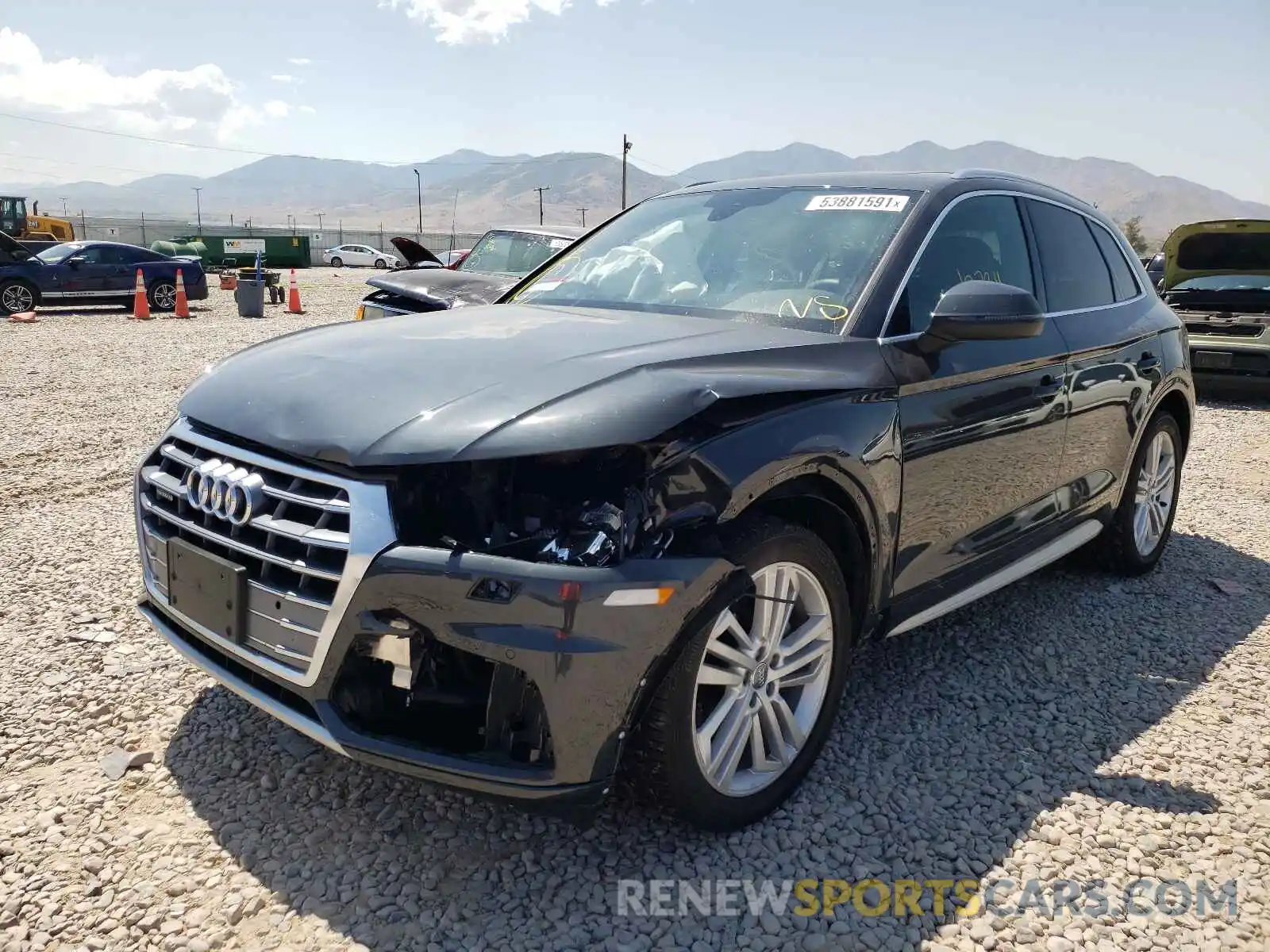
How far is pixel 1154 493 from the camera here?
16.1ft

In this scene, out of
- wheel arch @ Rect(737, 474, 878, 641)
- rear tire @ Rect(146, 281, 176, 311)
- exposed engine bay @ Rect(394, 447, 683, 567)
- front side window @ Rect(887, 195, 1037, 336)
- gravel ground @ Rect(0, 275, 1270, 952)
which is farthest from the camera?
rear tire @ Rect(146, 281, 176, 311)

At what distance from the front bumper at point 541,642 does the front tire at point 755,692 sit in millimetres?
121

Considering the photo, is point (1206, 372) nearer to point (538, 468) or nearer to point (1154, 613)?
point (1154, 613)

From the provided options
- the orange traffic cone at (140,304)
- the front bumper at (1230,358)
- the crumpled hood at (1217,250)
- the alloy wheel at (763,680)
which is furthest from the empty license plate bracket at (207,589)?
the orange traffic cone at (140,304)

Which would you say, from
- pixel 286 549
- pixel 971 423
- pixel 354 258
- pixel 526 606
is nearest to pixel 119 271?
pixel 286 549

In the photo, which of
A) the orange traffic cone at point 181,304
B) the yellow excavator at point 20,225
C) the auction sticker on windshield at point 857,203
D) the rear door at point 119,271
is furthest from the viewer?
the yellow excavator at point 20,225

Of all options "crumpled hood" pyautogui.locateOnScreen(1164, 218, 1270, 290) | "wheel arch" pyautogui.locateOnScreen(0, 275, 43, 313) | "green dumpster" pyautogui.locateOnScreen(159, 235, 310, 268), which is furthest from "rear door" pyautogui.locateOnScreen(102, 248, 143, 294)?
"green dumpster" pyautogui.locateOnScreen(159, 235, 310, 268)

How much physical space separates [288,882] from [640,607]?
1.14 m

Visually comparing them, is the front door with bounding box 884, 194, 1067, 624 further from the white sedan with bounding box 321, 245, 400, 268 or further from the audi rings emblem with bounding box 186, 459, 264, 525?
the white sedan with bounding box 321, 245, 400, 268

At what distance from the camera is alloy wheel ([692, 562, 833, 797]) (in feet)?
8.11

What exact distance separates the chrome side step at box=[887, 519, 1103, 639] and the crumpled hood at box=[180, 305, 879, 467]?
0.88 metres

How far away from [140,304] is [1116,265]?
17.3 meters

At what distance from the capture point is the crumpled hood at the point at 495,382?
2.20 meters

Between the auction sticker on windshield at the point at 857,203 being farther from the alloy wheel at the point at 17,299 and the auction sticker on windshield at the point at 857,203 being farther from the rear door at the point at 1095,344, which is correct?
the alloy wheel at the point at 17,299
